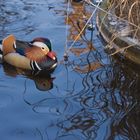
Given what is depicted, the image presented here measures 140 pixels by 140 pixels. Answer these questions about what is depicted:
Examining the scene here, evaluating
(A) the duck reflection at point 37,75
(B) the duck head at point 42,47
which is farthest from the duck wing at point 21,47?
(A) the duck reflection at point 37,75

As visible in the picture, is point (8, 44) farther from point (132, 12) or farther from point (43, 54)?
point (132, 12)

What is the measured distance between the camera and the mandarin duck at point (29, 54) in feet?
26.5

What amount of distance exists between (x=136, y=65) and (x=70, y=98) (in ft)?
4.94

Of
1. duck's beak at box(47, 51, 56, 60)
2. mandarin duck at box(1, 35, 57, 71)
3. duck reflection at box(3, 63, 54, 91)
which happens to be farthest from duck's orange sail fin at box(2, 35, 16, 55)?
duck's beak at box(47, 51, 56, 60)

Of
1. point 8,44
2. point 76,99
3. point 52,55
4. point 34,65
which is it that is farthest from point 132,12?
point 8,44

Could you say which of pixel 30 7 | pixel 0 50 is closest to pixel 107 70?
pixel 0 50

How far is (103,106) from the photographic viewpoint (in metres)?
6.93

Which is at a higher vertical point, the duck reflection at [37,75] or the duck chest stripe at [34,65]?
the duck chest stripe at [34,65]

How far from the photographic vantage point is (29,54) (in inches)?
320

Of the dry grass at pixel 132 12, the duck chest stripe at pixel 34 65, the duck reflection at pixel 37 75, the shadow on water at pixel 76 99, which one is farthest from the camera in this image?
the duck chest stripe at pixel 34 65

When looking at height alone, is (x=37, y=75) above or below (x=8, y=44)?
below

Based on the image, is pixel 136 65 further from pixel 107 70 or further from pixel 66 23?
pixel 66 23

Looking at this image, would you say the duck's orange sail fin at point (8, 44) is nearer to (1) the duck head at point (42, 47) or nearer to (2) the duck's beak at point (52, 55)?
(1) the duck head at point (42, 47)

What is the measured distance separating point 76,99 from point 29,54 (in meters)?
1.44
